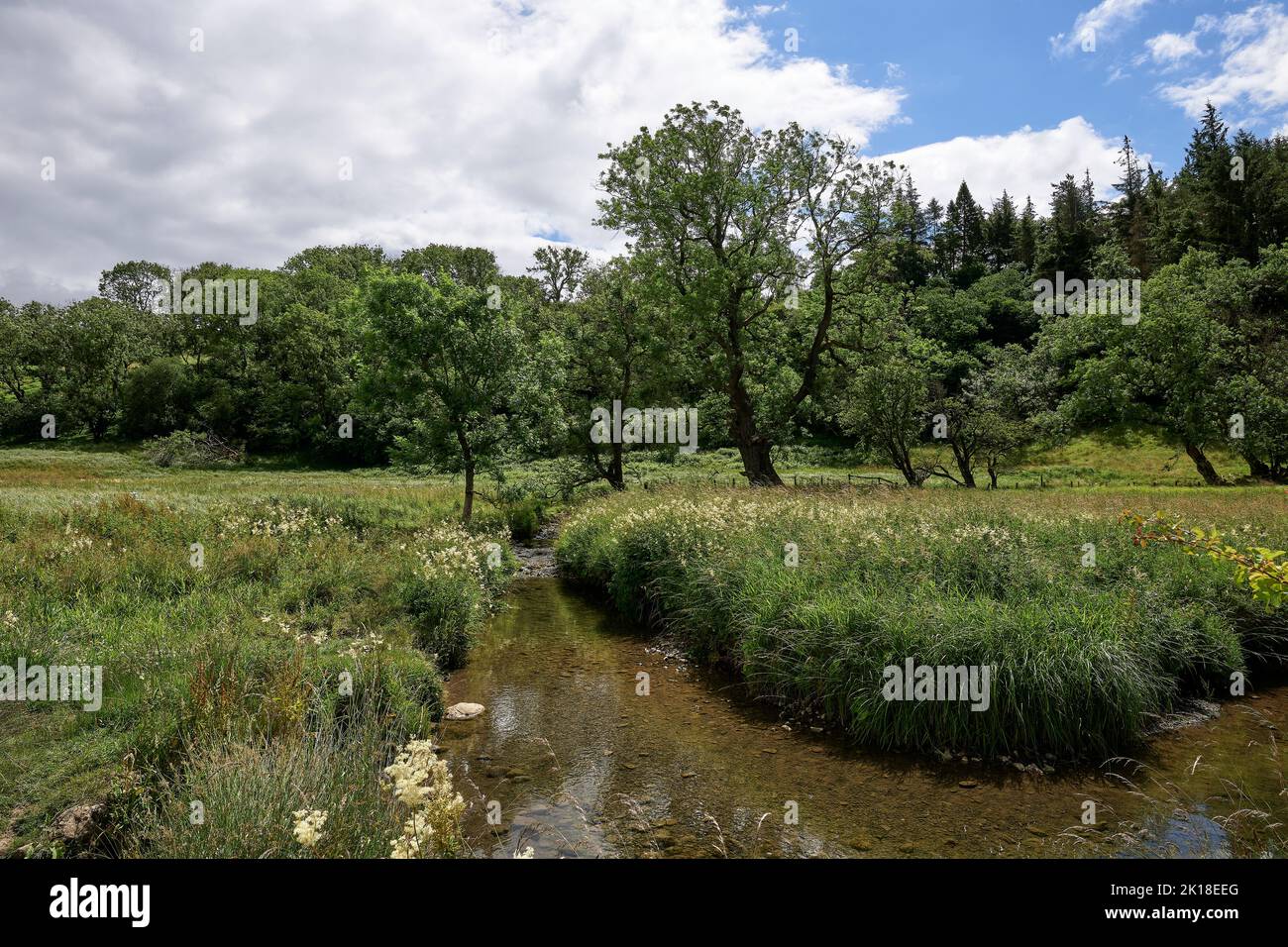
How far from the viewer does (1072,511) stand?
550 inches

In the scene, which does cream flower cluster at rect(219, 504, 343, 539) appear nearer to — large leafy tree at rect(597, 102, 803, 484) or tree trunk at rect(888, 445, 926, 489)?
large leafy tree at rect(597, 102, 803, 484)

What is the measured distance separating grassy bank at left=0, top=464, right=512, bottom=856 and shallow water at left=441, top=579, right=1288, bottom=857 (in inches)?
52.8

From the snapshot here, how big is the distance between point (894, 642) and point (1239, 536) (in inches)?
360

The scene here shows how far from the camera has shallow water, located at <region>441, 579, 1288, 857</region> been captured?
5977 mm

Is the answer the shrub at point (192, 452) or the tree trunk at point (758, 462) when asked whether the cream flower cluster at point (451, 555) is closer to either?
the tree trunk at point (758, 462)

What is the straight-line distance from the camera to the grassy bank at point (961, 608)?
758cm

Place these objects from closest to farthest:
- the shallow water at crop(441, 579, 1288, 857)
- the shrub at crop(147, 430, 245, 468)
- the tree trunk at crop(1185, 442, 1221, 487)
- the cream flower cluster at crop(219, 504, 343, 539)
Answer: the shallow water at crop(441, 579, 1288, 857), the cream flower cluster at crop(219, 504, 343, 539), the tree trunk at crop(1185, 442, 1221, 487), the shrub at crop(147, 430, 245, 468)

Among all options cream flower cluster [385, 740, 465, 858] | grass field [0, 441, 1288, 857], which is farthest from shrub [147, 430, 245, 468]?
cream flower cluster [385, 740, 465, 858]

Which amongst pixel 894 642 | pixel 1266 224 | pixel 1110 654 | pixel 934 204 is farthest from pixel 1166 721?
pixel 934 204

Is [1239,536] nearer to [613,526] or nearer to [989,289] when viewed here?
[613,526]

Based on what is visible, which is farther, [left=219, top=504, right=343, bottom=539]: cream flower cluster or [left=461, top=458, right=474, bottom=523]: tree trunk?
[left=461, top=458, right=474, bottom=523]: tree trunk

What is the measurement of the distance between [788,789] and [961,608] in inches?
135
